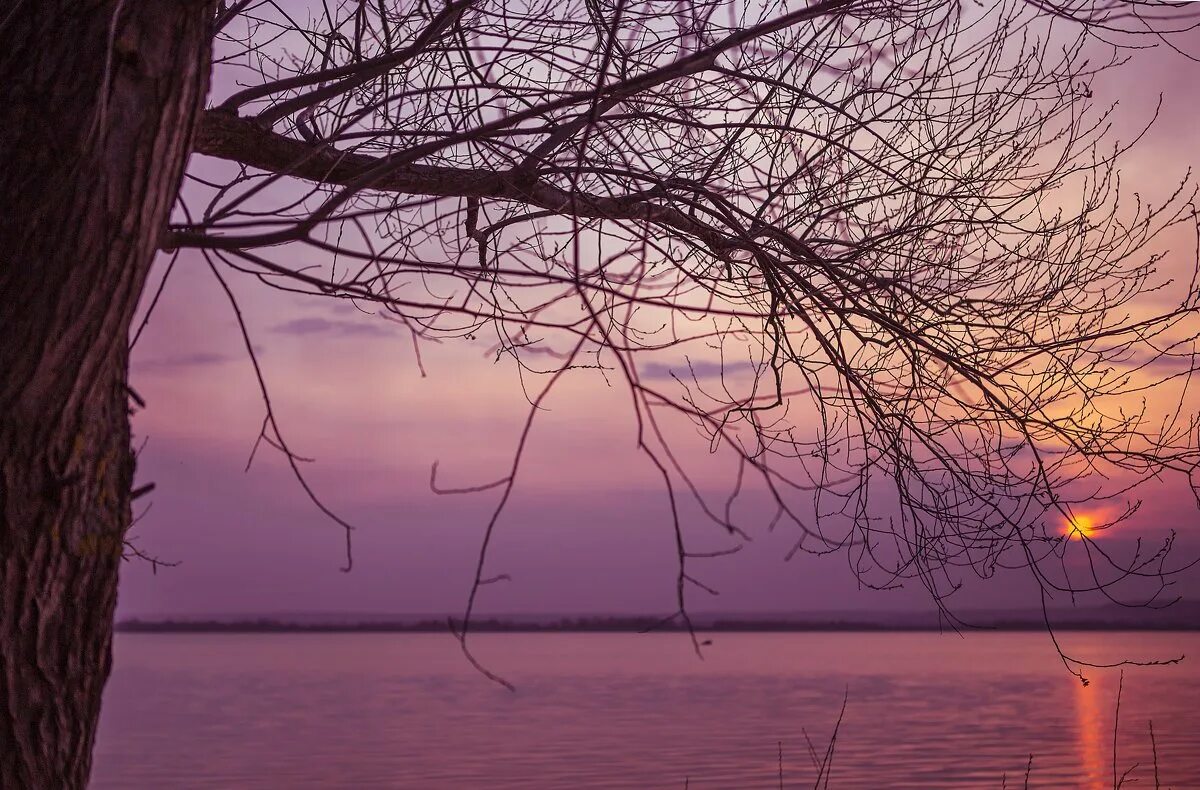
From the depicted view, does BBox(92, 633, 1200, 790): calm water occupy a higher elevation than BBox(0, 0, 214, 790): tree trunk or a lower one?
lower

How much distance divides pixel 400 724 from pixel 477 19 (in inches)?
1283

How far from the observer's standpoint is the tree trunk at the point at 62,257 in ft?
8.55

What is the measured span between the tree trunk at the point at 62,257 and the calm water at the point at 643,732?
7.08 meters

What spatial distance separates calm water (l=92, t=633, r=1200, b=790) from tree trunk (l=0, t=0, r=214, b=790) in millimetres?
7085

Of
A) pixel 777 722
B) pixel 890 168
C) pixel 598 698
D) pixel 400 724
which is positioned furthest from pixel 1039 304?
pixel 598 698

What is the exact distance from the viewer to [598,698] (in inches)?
1734

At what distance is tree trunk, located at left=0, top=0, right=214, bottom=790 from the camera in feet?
8.55

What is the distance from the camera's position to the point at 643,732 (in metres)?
30.5

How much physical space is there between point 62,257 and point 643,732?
29428 mm

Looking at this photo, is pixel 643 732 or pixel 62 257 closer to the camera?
pixel 62 257

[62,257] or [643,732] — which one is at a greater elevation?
[62,257]

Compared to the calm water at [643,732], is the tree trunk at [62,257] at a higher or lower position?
higher

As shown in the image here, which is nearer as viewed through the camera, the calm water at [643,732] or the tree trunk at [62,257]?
the tree trunk at [62,257]

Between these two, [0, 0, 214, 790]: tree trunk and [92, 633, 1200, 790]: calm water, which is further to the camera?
[92, 633, 1200, 790]: calm water
